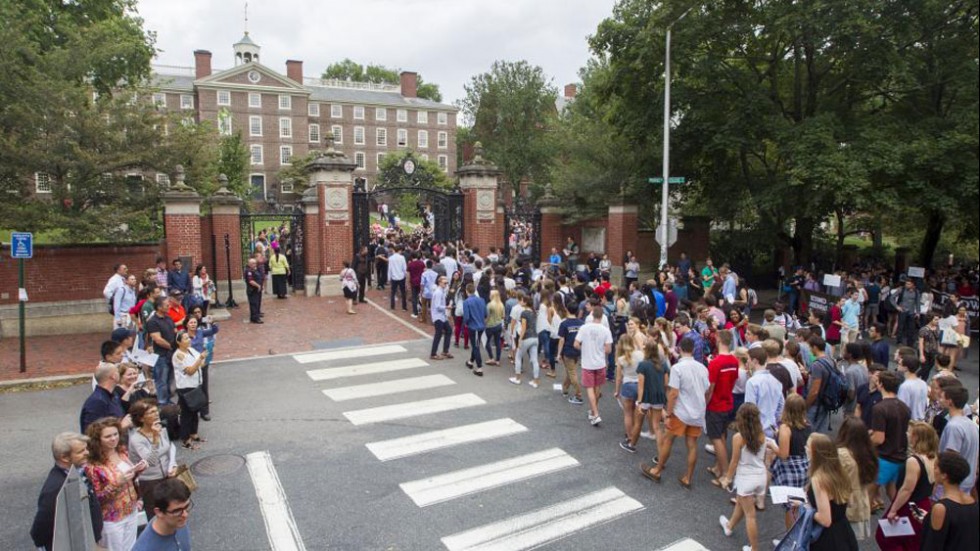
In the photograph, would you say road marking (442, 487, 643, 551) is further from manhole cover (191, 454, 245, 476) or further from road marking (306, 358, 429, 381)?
road marking (306, 358, 429, 381)

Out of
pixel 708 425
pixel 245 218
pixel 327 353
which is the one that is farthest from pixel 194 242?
pixel 708 425

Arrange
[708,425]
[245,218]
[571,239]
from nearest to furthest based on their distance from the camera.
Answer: [708,425]
[245,218]
[571,239]

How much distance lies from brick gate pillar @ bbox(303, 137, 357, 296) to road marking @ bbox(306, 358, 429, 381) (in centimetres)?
815

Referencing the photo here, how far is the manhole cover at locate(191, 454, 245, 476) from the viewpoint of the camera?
7.64 m

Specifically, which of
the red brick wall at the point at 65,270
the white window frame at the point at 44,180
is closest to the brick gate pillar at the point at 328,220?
the red brick wall at the point at 65,270

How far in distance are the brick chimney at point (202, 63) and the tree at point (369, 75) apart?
26846 mm

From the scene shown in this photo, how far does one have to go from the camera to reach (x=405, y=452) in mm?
8234

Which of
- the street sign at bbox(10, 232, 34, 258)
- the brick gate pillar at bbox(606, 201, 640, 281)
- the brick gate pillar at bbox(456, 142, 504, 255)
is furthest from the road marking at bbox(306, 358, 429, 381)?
the brick gate pillar at bbox(606, 201, 640, 281)

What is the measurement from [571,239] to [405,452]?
16.0m

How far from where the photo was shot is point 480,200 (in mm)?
23062

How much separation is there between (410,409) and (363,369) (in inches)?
104

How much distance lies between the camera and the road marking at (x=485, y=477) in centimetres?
709

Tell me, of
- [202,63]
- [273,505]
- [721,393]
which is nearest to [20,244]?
[273,505]

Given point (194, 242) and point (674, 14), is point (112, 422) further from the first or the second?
point (674, 14)
